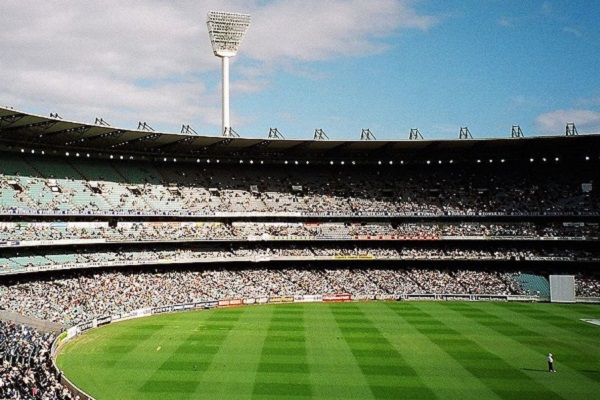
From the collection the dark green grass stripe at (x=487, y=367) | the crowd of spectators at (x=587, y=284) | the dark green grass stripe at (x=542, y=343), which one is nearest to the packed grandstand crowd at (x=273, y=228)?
the crowd of spectators at (x=587, y=284)

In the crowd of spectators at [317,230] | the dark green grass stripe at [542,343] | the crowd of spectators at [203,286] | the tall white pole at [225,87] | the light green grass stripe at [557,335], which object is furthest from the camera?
the tall white pole at [225,87]

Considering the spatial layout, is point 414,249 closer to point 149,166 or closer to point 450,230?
point 450,230

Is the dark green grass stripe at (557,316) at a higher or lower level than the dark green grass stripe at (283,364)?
higher

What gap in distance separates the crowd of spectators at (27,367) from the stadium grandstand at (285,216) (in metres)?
13.2

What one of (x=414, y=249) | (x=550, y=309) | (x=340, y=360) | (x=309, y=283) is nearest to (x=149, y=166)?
(x=309, y=283)

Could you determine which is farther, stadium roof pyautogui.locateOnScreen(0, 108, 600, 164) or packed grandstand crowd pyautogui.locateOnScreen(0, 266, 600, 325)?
stadium roof pyautogui.locateOnScreen(0, 108, 600, 164)

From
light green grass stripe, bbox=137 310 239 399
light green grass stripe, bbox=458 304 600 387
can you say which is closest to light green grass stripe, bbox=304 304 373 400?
light green grass stripe, bbox=137 310 239 399

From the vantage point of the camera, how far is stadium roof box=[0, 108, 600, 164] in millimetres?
48469

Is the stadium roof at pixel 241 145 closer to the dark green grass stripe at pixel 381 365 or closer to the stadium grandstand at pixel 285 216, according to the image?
the stadium grandstand at pixel 285 216

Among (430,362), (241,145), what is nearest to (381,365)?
(430,362)

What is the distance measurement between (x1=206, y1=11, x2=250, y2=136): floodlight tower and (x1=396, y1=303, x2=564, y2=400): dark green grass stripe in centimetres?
3915

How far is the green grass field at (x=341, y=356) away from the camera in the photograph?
25.0 m

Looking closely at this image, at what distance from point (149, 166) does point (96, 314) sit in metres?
23.1

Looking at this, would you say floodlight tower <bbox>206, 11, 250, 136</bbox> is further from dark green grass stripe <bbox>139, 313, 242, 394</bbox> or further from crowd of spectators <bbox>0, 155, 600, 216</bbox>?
dark green grass stripe <bbox>139, 313, 242, 394</bbox>
